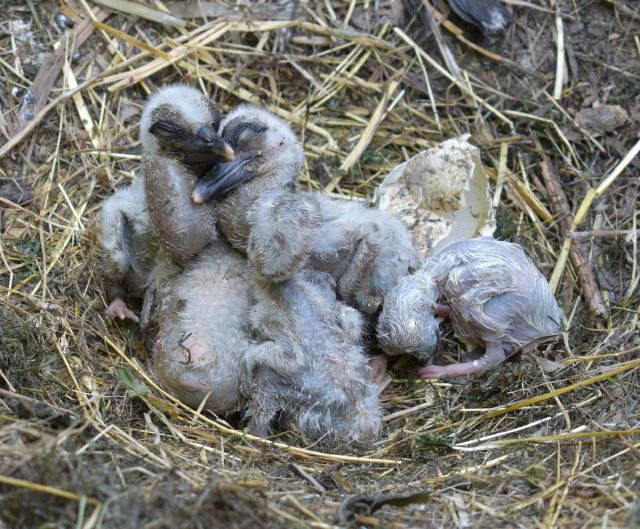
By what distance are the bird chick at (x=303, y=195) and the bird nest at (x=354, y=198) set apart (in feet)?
1.85

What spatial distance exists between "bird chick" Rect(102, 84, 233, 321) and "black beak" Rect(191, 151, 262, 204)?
0.04 metres

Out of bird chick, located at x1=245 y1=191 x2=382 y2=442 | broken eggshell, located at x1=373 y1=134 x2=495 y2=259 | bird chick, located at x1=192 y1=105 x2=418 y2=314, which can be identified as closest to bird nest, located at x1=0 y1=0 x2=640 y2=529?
bird chick, located at x1=245 y1=191 x2=382 y2=442

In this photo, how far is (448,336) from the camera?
3822 millimetres

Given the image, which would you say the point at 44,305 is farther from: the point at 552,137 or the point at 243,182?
the point at 552,137

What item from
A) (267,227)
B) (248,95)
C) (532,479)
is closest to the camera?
(532,479)

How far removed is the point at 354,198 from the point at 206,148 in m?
1.36

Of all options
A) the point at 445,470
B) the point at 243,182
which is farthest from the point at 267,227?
the point at 445,470

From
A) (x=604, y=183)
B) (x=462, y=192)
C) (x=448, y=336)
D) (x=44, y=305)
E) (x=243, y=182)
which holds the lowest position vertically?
(x=448, y=336)

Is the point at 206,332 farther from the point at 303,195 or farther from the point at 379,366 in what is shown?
the point at 379,366

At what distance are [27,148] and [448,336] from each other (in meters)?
2.57

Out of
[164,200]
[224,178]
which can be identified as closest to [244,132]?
[224,178]

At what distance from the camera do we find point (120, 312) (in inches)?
140

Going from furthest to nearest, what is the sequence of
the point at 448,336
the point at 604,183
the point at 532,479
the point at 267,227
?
the point at 604,183, the point at 448,336, the point at 267,227, the point at 532,479

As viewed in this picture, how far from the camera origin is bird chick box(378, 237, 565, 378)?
11.1ft
